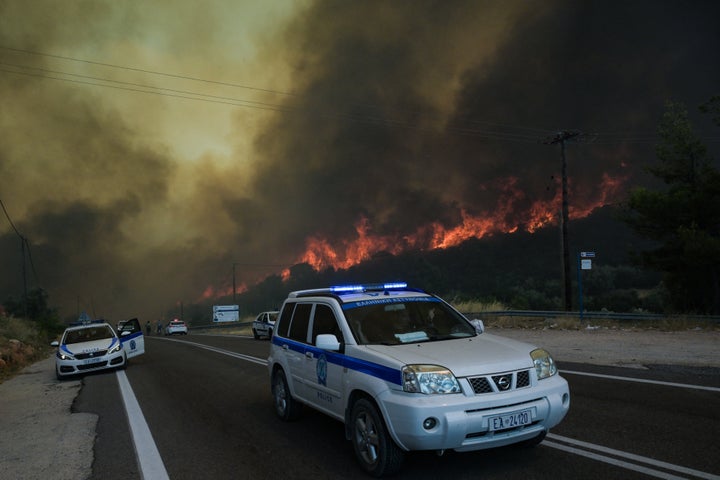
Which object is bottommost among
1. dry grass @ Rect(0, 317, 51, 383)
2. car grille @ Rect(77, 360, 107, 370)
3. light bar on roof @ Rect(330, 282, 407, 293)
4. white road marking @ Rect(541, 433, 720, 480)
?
dry grass @ Rect(0, 317, 51, 383)

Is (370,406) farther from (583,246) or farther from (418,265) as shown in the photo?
(418,265)

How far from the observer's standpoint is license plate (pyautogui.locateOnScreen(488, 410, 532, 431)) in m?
4.27

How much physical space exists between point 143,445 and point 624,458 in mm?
5294

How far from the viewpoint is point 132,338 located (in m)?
15.5

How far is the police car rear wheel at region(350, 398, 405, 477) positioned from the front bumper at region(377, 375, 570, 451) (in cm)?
16

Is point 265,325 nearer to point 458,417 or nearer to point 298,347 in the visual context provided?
point 298,347

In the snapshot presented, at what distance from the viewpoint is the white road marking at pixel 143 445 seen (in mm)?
5090

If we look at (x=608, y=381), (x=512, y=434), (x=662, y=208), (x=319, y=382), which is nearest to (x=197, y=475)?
(x=319, y=382)

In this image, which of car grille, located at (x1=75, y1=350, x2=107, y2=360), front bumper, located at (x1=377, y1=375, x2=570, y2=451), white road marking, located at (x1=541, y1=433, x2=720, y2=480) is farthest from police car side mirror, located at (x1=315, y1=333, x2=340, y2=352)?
car grille, located at (x1=75, y1=350, x2=107, y2=360)

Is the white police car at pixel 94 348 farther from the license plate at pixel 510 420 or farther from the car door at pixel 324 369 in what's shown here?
the license plate at pixel 510 420

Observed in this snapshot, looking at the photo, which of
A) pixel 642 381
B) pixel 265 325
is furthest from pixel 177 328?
pixel 642 381

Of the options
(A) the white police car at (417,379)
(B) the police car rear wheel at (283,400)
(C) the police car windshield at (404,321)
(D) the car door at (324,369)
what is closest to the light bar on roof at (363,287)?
(A) the white police car at (417,379)

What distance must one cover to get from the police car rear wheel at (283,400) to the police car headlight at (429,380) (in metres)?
2.90

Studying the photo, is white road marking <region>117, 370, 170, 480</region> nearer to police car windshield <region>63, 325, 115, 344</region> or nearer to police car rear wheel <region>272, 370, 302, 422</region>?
police car rear wheel <region>272, 370, 302, 422</region>
